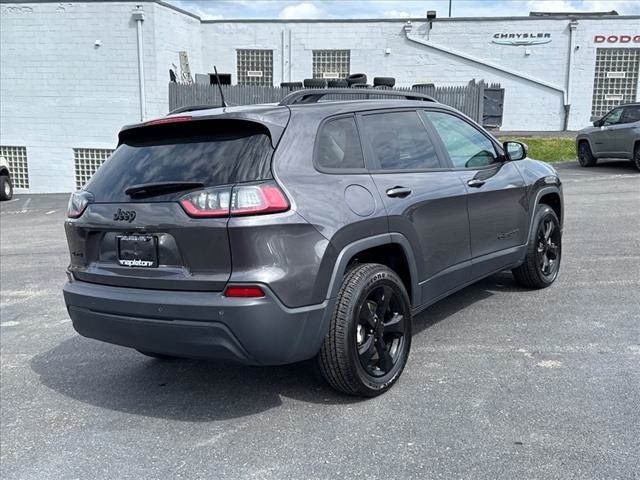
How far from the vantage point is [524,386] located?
13.1ft

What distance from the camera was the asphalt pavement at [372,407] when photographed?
3.23 metres

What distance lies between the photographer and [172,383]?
4355 millimetres

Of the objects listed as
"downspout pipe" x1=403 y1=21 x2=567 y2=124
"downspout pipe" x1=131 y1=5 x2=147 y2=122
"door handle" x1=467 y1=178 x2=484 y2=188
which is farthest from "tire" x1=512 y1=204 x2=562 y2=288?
"downspout pipe" x1=403 y1=21 x2=567 y2=124

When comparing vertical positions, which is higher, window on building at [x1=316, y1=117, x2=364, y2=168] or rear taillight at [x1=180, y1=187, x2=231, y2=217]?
window on building at [x1=316, y1=117, x2=364, y2=168]

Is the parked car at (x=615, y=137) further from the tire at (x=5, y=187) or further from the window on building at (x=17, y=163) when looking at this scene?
the window on building at (x=17, y=163)

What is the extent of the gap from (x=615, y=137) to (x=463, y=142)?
13.6 m

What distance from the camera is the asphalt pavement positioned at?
10.6 feet

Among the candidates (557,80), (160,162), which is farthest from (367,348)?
(557,80)

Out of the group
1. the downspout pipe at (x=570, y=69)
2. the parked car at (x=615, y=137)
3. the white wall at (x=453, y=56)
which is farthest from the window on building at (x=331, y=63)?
the parked car at (x=615, y=137)

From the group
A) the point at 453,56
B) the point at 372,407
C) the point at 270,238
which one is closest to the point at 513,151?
the point at 372,407

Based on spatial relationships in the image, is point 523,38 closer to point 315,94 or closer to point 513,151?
point 513,151

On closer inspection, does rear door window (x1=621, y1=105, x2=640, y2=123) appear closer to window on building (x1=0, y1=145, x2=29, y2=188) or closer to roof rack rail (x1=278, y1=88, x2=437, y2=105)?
roof rack rail (x1=278, y1=88, x2=437, y2=105)

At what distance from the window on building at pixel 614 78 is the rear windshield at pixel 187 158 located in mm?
27287

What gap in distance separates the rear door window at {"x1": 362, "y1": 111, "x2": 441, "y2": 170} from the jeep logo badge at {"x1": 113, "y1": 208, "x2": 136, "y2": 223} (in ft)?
4.91
